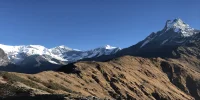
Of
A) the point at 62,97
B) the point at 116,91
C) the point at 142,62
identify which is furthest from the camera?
the point at 142,62

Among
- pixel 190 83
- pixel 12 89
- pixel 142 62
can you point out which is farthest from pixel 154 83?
pixel 12 89

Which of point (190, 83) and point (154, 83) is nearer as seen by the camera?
point (154, 83)

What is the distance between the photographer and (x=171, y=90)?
157 meters

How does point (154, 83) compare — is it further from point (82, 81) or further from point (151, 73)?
point (82, 81)

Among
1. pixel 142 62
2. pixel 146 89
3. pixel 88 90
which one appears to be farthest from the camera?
pixel 142 62

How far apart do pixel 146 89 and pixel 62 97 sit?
345 feet

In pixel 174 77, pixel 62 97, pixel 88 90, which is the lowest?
pixel 62 97

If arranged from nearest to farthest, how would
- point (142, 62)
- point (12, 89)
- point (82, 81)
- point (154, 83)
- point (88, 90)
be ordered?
1. point (12, 89)
2. point (88, 90)
3. point (82, 81)
4. point (154, 83)
5. point (142, 62)

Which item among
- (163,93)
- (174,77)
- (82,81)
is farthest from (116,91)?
(174,77)

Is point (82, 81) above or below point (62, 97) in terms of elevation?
above

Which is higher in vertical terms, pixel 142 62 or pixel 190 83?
pixel 142 62

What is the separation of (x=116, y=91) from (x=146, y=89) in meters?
A: 21.7

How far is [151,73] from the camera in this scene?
553 feet

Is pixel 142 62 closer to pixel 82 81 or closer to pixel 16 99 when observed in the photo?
pixel 82 81
